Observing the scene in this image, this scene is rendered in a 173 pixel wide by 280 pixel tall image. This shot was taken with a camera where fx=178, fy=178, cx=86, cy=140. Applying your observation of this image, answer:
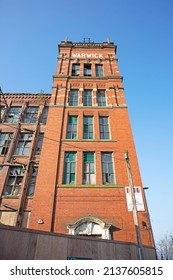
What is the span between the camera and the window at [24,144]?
18675 mm

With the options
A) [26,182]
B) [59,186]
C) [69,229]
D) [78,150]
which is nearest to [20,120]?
[26,182]

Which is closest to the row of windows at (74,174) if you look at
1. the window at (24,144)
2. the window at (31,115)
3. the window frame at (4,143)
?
the window at (24,144)

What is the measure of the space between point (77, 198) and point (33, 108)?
14.8 m

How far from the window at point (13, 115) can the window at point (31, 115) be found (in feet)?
3.22

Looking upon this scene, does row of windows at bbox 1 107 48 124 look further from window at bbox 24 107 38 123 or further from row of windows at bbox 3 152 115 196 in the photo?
row of windows at bbox 3 152 115 196

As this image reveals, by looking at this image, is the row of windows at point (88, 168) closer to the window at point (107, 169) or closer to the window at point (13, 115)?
the window at point (107, 169)

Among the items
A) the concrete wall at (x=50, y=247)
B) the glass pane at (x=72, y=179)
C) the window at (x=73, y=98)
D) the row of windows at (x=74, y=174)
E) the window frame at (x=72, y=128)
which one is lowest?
the concrete wall at (x=50, y=247)

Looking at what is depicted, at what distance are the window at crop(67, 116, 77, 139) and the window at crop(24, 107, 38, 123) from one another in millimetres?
6550

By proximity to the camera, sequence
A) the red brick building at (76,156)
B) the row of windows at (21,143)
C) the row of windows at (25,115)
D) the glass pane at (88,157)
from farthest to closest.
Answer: the row of windows at (25,115) < the row of windows at (21,143) < the glass pane at (88,157) < the red brick building at (76,156)

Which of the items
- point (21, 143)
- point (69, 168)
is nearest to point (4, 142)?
point (21, 143)

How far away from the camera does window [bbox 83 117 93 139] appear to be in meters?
16.0

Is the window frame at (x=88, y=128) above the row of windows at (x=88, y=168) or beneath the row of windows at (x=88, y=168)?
above
